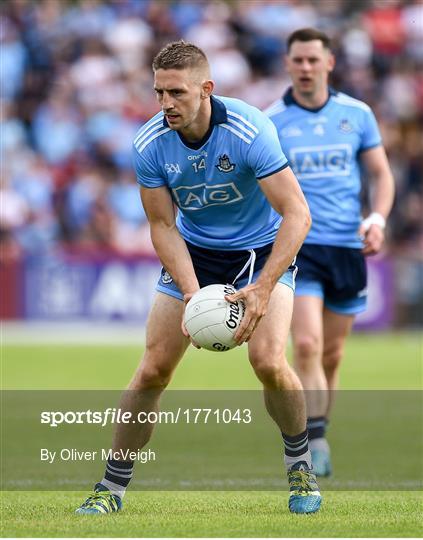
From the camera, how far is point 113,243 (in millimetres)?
18953

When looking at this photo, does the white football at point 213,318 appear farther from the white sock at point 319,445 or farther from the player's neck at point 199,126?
the white sock at point 319,445

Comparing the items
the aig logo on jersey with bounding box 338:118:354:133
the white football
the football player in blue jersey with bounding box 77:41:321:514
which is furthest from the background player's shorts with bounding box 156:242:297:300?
the aig logo on jersey with bounding box 338:118:354:133

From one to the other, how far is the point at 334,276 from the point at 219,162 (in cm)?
245

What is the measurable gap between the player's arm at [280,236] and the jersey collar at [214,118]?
387mm

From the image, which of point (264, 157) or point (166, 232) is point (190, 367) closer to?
point (166, 232)

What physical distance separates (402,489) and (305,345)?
1.29 metres

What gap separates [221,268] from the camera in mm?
6742

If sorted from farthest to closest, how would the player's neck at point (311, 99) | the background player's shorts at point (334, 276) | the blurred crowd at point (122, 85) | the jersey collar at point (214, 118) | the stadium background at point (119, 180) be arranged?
1. the blurred crowd at point (122, 85)
2. the stadium background at point (119, 180)
3. the player's neck at point (311, 99)
4. the background player's shorts at point (334, 276)
5. the jersey collar at point (214, 118)

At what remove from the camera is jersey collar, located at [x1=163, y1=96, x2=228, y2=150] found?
6.39m

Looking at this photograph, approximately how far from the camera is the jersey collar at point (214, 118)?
6.39 meters

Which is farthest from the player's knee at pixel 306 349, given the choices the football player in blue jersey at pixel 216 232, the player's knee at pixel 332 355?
the football player in blue jersey at pixel 216 232

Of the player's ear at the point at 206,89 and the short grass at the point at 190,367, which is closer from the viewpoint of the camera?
the player's ear at the point at 206,89

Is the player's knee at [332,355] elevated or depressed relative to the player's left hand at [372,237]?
depressed

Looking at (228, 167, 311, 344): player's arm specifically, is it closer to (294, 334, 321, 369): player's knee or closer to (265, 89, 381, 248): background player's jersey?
(294, 334, 321, 369): player's knee
